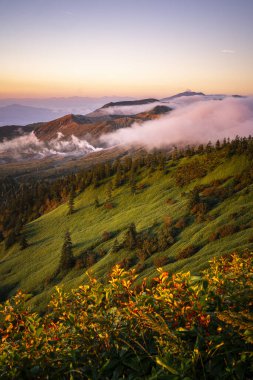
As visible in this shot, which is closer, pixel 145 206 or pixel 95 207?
Answer: pixel 145 206

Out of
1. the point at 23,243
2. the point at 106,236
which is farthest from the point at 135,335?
the point at 23,243

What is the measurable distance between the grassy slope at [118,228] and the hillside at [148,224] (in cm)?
28

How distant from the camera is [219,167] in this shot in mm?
109062

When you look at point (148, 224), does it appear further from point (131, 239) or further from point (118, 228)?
point (131, 239)

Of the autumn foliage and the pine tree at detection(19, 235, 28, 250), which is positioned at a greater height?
the autumn foliage

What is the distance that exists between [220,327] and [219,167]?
4296 inches

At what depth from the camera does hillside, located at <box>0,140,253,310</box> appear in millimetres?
60438

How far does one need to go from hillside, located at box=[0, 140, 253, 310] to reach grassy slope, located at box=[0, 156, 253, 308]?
0.91ft

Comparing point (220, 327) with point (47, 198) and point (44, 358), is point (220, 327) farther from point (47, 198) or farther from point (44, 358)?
point (47, 198)

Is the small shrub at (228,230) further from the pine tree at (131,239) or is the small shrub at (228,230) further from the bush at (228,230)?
the pine tree at (131,239)

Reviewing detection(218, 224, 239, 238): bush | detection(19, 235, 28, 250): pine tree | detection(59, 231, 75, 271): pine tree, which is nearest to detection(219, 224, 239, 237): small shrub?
detection(218, 224, 239, 238): bush

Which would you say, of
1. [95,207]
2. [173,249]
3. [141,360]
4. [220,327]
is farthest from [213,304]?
[95,207]

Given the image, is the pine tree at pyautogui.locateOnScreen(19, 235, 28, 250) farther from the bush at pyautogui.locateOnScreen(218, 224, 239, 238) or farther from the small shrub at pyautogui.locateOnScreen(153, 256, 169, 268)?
the bush at pyautogui.locateOnScreen(218, 224, 239, 238)

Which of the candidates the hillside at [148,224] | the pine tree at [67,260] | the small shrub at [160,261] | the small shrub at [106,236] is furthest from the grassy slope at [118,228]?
the pine tree at [67,260]
